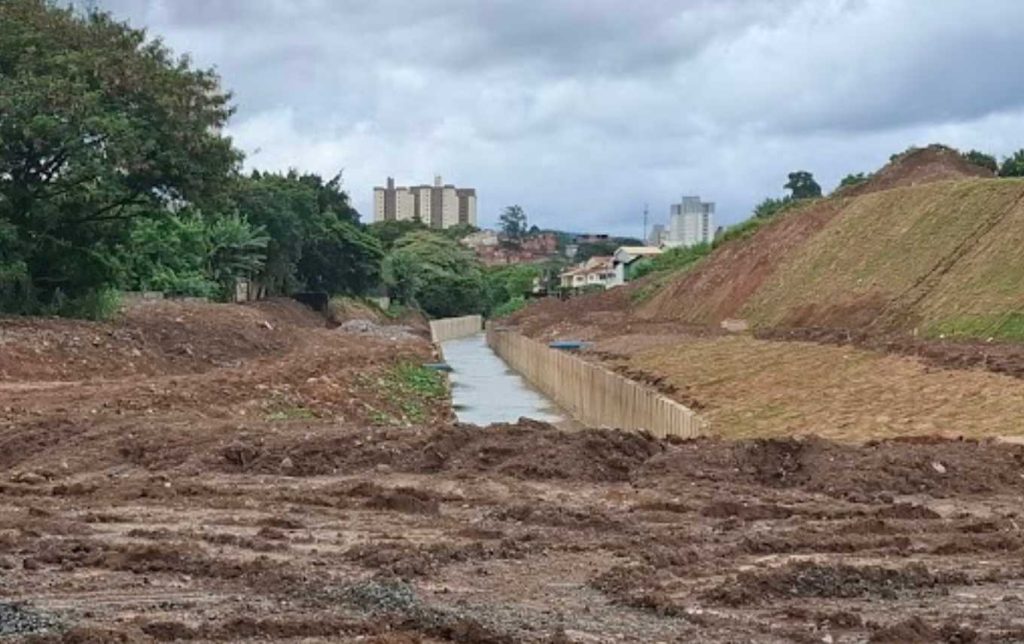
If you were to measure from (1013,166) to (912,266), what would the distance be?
28103 mm

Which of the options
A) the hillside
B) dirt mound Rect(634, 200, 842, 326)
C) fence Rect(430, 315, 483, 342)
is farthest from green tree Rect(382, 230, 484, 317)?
the hillside

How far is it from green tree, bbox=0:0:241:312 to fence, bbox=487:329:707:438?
11509 mm

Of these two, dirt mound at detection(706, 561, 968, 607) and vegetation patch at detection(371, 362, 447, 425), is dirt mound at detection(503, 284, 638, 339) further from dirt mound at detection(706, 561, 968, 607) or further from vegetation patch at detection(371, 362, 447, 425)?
dirt mound at detection(706, 561, 968, 607)

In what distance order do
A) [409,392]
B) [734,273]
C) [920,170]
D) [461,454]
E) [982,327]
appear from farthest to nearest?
[920,170] < [734,273] < [409,392] < [982,327] < [461,454]

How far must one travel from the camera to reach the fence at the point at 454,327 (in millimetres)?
84438

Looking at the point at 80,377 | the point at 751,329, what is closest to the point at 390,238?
the point at 751,329

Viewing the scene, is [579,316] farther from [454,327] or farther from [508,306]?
[508,306]

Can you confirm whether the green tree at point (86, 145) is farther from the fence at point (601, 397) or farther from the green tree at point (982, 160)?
the green tree at point (982, 160)

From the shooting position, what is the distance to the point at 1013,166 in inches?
2852

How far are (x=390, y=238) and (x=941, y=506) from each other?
109717mm

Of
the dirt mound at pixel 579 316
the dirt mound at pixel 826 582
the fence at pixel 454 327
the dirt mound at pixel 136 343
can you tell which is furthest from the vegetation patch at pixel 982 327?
the fence at pixel 454 327

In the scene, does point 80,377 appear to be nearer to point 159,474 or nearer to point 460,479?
point 159,474

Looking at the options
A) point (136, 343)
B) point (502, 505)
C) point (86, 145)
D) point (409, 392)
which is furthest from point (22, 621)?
point (409, 392)

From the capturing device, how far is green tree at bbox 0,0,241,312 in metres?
31.5
